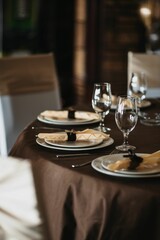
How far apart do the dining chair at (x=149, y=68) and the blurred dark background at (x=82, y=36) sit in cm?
176

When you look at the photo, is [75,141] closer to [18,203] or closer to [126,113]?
[126,113]

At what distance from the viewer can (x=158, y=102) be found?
8.04 feet

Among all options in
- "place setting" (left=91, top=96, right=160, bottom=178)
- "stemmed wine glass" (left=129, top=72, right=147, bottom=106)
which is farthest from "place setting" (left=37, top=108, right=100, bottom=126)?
"place setting" (left=91, top=96, right=160, bottom=178)

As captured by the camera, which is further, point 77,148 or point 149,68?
point 149,68

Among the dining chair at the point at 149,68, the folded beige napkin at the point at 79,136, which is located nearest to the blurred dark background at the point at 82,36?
the dining chair at the point at 149,68

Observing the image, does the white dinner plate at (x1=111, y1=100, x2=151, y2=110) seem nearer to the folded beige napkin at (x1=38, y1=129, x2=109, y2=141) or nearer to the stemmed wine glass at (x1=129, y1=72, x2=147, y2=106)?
the stemmed wine glass at (x1=129, y1=72, x2=147, y2=106)

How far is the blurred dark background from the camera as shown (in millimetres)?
4762

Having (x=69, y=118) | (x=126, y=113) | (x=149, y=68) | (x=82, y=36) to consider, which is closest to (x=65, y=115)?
(x=69, y=118)

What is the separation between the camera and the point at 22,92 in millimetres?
2562

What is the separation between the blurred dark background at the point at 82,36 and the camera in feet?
15.6

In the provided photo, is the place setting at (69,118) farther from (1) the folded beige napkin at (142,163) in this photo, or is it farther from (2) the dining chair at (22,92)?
(1) the folded beige napkin at (142,163)

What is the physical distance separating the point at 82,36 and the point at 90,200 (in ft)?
13.0

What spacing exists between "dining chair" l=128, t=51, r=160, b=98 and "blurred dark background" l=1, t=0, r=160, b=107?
1.76 metres

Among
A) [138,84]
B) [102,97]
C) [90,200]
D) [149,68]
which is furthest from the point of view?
[149,68]
